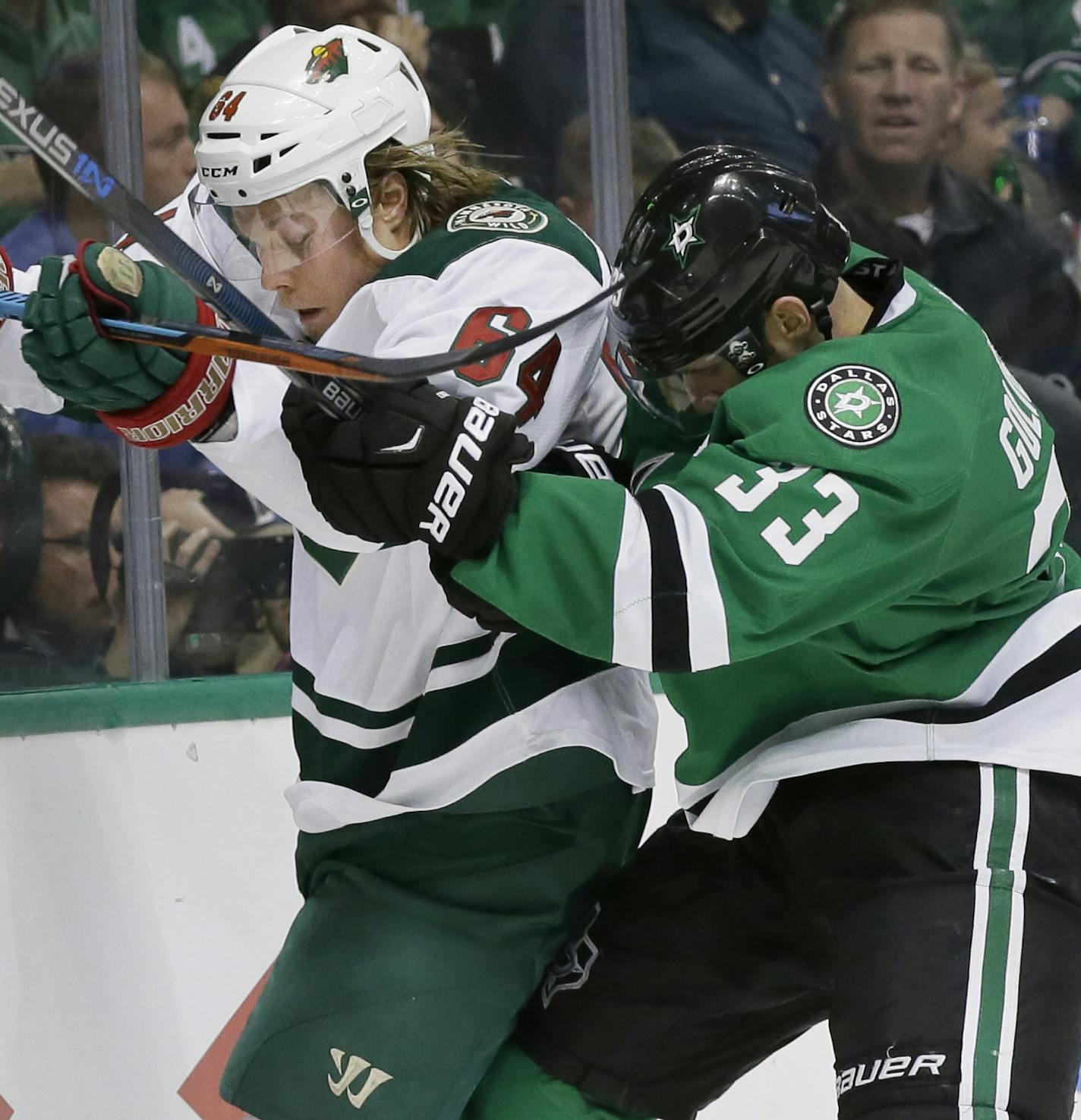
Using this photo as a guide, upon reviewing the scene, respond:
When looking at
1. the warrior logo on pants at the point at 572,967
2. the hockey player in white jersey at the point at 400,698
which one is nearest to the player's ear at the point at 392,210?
the hockey player in white jersey at the point at 400,698

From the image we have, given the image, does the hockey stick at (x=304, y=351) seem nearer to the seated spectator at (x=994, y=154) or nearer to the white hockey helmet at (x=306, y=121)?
the white hockey helmet at (x=306, y=121)

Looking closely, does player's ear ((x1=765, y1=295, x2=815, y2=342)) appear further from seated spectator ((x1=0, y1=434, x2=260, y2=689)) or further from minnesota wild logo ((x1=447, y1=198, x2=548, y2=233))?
seated spectator ((x1=0, y1=434, x2=260, y2=689))

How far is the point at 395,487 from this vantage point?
1.43 metres

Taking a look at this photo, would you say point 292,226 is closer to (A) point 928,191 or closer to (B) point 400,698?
(B) point 400,698

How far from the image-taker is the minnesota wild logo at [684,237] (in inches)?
65.0

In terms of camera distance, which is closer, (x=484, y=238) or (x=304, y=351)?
(x=304, y=351)

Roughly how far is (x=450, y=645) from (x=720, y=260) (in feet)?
1.64

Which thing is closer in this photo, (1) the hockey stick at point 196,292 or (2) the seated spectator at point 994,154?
(1) the hockey stick at point 196,292

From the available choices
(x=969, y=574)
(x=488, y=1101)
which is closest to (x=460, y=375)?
(x=969, y=574)

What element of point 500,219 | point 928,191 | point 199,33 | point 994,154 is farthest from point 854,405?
point 994,154

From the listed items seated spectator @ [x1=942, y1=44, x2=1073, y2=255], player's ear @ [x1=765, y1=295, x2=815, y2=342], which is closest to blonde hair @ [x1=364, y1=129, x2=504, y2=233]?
player's ear @ [x1=765, y1=295, x2=815, y2=342]

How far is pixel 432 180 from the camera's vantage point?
191 cm

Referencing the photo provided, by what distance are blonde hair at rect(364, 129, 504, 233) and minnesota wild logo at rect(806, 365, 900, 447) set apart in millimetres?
536

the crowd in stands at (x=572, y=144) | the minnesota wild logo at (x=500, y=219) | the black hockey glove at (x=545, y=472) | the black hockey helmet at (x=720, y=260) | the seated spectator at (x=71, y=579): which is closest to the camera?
the black hockey glove at (x=545, y=472)
